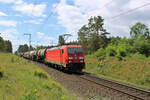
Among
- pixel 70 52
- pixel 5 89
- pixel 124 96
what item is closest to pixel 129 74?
pixel 70 52

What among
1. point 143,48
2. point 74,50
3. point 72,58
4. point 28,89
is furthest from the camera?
point 143,48

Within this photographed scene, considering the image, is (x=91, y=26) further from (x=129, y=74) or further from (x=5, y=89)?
(x=5, y=89)

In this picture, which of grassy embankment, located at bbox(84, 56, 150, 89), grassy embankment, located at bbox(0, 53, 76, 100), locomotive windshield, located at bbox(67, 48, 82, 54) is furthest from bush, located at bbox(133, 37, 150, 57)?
grassy embankment, located at bbox(0, 53, 76, 100)

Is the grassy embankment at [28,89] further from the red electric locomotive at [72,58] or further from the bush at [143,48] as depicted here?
the bush at [143,48]

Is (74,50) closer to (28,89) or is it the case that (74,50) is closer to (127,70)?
(127,70)

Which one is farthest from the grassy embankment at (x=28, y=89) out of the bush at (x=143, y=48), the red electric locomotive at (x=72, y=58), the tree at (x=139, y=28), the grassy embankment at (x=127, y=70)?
the tree at (x=139, y=28)

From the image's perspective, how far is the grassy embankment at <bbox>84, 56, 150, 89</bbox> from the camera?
619 inches

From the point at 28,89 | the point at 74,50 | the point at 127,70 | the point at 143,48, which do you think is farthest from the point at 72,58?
the point at 143,48

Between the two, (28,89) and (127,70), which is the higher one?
(28,89)

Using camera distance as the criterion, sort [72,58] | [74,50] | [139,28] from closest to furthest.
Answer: [72,58], [74,50], [139,28]

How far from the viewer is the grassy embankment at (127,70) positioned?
15728 millimetres

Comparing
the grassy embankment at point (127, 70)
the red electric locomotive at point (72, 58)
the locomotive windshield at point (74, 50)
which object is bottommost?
the grassy embankment at point (127, 70)

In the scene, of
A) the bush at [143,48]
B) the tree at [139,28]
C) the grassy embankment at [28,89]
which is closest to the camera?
the grassy embankment at [28,89]

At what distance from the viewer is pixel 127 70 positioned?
18672mm
